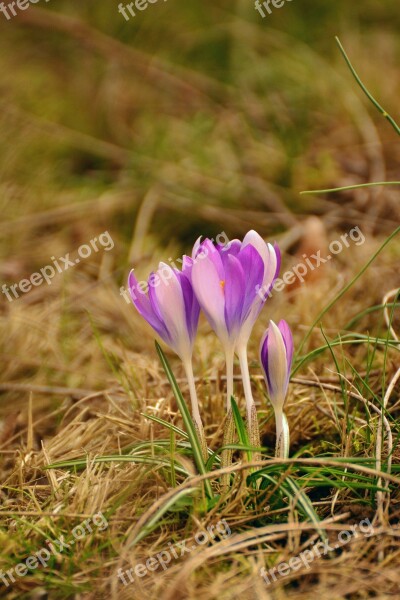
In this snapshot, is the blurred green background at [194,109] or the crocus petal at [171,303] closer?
the crocus petal at [171,303]

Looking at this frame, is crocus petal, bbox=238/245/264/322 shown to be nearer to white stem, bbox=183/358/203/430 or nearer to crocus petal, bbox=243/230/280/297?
crocus petal, bbox=243/230/280/297

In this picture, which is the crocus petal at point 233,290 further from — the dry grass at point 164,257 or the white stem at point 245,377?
the dry grass at point 164,257

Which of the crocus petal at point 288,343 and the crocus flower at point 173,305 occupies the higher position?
the crocus flower at point 173,305

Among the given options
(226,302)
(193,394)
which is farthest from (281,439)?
(226,302)

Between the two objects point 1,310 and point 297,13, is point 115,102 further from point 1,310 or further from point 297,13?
point 1,310

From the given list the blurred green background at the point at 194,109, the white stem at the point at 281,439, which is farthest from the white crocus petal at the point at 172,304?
the blurred green background at the point at 194,109

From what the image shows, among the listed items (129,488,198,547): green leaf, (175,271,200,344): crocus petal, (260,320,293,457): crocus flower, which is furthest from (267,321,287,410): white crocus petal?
(129,488,198,547): green leaf
